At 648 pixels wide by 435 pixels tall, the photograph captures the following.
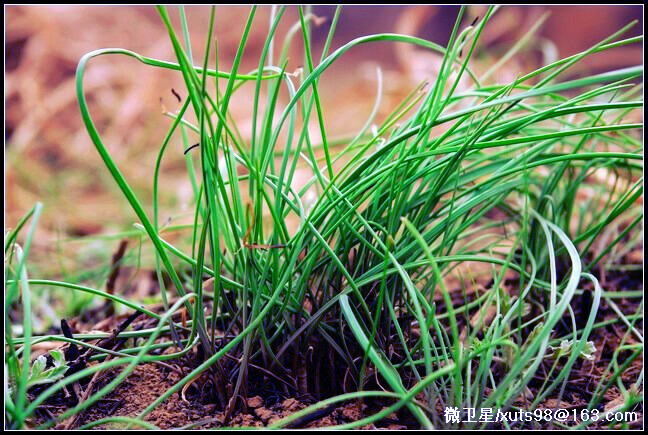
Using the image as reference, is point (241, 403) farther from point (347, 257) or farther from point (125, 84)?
point (125, 84)

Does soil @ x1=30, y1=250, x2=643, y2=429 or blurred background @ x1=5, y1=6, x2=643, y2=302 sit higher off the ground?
blurred background @ x1=5, y1=6, x2=643, y2=302

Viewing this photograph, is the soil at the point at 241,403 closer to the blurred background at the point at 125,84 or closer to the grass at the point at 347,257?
the grass at the point at 347,257

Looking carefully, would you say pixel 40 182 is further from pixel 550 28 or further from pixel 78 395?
pixel 550 28

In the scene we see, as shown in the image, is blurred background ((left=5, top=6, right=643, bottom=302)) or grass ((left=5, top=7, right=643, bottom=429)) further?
blurred background ((left=5, top=6, right=643, bottom=302))

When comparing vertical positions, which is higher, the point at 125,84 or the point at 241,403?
the point at 125,84

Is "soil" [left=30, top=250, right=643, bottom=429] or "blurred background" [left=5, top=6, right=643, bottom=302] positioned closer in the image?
"soil" [left=30, top=250, right=643, bottom=429]

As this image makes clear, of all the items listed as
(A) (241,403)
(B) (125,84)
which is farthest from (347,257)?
(B) (125,84)

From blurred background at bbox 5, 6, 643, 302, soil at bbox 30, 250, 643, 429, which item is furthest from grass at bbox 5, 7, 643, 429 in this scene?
blurred background at bbox 5, 6, 643, 302

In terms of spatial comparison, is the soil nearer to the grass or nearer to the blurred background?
the grass
